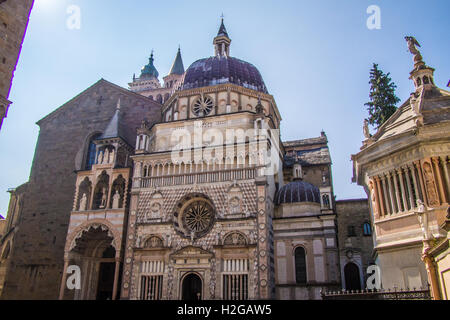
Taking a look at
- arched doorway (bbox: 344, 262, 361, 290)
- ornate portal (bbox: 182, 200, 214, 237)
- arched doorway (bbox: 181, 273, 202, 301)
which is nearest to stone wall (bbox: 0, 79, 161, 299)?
ornate portal (bbox: 182, 200, 214, 237)

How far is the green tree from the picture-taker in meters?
30.4

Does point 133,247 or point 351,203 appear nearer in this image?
point 133,247

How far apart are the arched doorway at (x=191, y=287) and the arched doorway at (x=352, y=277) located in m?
11.6

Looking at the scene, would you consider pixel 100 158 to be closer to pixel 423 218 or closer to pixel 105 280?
pixel 105 280

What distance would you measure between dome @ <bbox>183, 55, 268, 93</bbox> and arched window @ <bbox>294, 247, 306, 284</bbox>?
46.8 feet

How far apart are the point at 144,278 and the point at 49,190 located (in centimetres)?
1373

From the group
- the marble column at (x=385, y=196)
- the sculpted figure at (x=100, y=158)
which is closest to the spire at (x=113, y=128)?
the sculpted figure at (x=100, y=158)

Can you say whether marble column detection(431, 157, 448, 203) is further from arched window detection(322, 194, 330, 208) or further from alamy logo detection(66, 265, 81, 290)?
alamy logo detection(66, 265, 81, 290)

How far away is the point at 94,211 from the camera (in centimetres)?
2753

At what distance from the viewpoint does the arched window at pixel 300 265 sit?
24.0 m

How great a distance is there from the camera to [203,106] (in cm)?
3011

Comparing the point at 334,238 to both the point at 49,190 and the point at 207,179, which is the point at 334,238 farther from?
the point at 49,190
